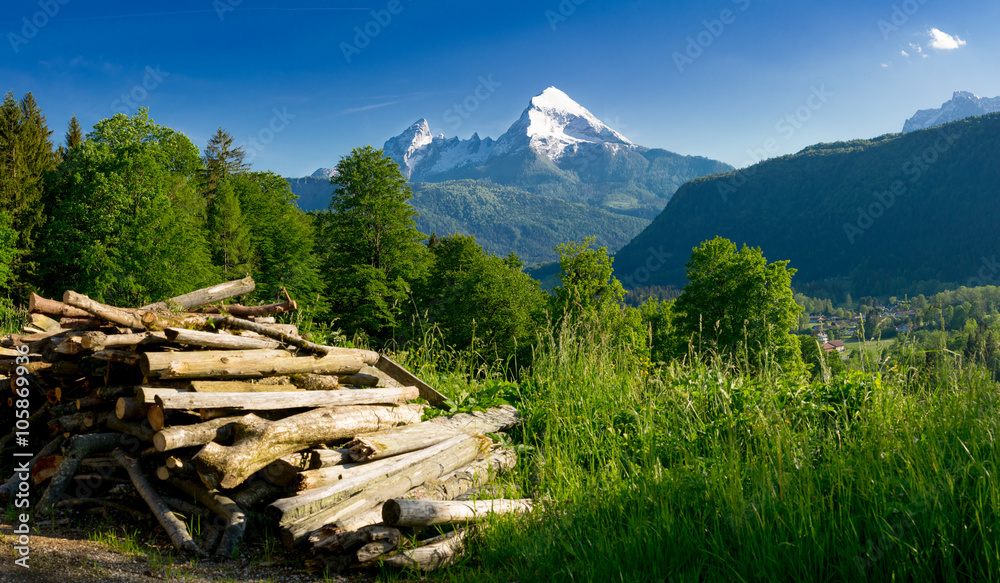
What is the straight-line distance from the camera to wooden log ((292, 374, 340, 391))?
19.0 ft

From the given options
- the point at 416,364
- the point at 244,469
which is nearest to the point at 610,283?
the point at 416,364

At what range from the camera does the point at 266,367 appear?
18.0 feet

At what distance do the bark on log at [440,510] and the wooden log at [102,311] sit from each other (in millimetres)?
4398

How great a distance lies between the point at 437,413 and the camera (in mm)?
6336

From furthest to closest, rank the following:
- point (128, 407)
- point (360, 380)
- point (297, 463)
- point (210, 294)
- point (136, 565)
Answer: point (210, 294) → point (360, 380) → point (128, 407) → point (297, 463) → point (136, 565)

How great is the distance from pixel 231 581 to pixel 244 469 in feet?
2.92

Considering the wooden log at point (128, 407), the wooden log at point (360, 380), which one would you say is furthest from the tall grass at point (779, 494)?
the wooden log at point (128, 407)

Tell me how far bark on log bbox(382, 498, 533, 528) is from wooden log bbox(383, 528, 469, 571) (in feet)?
Answer: 0.44

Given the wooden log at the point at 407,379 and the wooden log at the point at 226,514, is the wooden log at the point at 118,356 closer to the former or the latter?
the wooden log at the point at 226,514

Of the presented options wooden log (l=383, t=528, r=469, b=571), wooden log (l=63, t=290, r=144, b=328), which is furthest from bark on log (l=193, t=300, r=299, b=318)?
wooden log (l=383, t=528, r=469, b=571)

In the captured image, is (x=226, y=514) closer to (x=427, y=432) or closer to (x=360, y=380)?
(x=427, y=432)

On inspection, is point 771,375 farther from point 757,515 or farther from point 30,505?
point 30,505

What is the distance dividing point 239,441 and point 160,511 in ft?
3.11

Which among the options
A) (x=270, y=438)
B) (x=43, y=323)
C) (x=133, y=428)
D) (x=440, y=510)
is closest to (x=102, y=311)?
(x=133, y=428)
